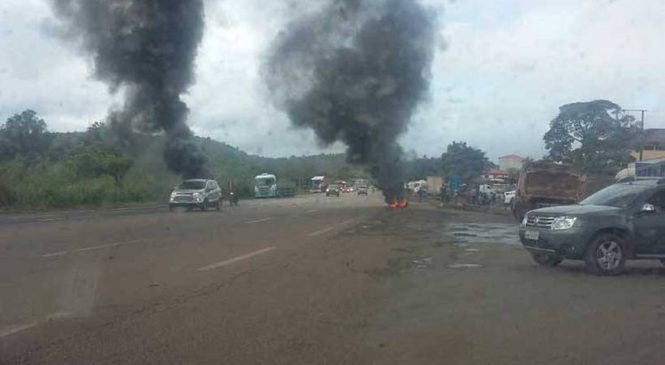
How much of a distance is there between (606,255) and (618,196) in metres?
1.25

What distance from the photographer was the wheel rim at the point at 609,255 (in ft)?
37.9

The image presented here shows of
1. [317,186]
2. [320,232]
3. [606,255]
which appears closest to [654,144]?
[320,232]

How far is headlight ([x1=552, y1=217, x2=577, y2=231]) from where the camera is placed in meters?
11.7

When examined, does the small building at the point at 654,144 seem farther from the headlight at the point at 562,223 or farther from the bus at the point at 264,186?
the headlight at the point at 562,223

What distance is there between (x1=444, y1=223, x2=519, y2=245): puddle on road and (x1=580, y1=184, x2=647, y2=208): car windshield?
5.00 metres

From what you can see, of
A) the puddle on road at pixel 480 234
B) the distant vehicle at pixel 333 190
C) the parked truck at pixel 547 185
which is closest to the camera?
the puddle on road at pixel 480 234

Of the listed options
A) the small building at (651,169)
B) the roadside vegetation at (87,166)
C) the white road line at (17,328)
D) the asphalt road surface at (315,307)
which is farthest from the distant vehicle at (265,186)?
the white road line at (17,328)

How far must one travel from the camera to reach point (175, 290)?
966 cm

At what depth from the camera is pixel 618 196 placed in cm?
1235

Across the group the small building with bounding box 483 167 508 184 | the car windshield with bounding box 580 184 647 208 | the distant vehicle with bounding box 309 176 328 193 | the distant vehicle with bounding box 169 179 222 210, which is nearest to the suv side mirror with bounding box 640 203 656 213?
the car windshield with bounding box 580 184 647 208

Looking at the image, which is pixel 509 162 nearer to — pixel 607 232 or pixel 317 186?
pixel 317 186

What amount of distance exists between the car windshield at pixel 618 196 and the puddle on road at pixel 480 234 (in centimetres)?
500

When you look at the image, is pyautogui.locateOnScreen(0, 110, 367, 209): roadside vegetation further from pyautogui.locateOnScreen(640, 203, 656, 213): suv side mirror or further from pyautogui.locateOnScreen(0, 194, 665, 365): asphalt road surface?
pyautogui.locateOnScreen(640, 203, 656, 213): suv side mirror

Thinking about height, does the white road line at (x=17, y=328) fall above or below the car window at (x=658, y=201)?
below
